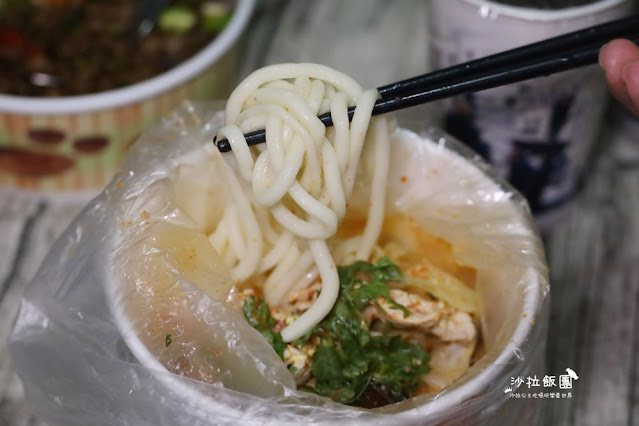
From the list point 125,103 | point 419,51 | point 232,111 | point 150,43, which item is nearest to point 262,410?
point 232,111

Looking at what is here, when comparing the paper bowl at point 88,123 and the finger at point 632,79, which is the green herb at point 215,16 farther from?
the finger at point 632,79

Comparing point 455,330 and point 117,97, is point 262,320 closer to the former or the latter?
point 455,330

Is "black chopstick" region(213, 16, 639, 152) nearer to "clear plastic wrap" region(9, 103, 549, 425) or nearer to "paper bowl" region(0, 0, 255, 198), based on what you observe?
"clear plastic wrap" region(9, 103, 549, 425)

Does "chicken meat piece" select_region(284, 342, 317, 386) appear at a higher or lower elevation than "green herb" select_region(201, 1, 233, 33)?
lower

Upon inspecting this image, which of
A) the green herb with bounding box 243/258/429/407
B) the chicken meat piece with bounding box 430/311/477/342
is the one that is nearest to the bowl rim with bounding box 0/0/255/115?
the green herb with bounding box 243/258/429/407

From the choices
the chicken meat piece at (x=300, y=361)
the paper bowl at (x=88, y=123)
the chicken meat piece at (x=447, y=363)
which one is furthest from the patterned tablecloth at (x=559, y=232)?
the chicken meat piece at (x=300, y=361)

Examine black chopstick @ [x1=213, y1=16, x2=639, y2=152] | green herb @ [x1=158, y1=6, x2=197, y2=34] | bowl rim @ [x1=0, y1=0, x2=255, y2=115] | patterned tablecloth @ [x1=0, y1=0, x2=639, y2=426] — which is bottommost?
patterned tablecloth @ [x1=0, y1=0, x2=639, y2=426]
